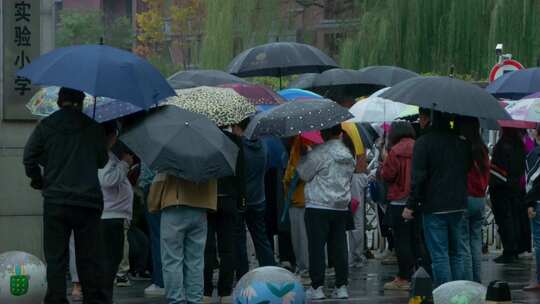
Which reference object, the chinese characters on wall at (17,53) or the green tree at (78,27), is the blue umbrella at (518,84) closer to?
the chinese characters on wall at (17,53)

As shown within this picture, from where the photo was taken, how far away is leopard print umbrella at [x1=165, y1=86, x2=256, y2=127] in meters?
12.1

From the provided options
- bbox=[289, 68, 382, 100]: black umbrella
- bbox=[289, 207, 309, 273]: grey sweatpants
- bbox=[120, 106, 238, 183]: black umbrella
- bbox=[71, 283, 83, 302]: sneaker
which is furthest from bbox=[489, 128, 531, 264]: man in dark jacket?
bbox=[120, 106, 238, 183]: black umbrella

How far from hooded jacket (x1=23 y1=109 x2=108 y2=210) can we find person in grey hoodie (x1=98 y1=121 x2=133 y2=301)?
130 cm

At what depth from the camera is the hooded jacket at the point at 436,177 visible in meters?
11.7

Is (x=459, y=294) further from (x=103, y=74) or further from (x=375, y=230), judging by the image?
(x=375, y=230)

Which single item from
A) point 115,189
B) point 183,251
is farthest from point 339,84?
point 183,251

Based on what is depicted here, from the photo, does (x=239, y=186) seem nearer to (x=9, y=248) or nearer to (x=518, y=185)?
(x=9, y=248)

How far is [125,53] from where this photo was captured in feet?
36.0

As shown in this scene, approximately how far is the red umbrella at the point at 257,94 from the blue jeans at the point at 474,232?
2861mm

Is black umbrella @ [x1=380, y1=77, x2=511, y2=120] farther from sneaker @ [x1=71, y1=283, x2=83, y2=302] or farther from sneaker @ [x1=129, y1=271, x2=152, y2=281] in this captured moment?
sneaker @ [x1=129, y1=271, x2=152, y2=281]

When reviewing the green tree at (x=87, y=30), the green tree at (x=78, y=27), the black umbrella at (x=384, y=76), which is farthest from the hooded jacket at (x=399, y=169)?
the green tree at (x=78, y=27)

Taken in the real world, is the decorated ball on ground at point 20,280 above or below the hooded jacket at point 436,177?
below

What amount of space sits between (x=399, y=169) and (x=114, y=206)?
3.07 metres

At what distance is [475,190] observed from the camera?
12305mm
